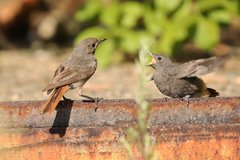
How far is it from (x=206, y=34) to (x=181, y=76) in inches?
149

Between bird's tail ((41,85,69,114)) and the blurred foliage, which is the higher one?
the blurred foliage

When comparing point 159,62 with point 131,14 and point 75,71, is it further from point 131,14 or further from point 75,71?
point 131,14

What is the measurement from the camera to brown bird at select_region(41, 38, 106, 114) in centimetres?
621

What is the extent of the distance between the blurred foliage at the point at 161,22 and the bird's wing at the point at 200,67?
140 inches

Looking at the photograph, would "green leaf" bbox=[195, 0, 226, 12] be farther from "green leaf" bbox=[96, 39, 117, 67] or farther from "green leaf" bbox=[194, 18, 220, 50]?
"green leaf" bbox=[96, 39, 117, 67]

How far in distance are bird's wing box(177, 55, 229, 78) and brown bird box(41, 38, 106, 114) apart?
772 mm

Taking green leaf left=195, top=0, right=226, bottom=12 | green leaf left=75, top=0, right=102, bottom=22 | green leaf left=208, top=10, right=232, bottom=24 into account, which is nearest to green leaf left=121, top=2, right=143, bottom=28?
green leaf left=75, top=0, right=102, bottom=22

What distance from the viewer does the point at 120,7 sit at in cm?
1117

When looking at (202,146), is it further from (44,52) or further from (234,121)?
(44,52)

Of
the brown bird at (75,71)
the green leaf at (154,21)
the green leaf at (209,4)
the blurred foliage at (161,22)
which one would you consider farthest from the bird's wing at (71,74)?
the green leaf at (209,4)

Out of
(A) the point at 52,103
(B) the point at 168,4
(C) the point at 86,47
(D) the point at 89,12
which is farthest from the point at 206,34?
(A) the point at 52,103

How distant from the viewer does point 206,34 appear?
416 inches

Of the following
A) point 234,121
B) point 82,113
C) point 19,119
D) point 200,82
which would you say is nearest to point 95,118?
point 82,113

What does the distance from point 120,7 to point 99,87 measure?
159 centimetres
